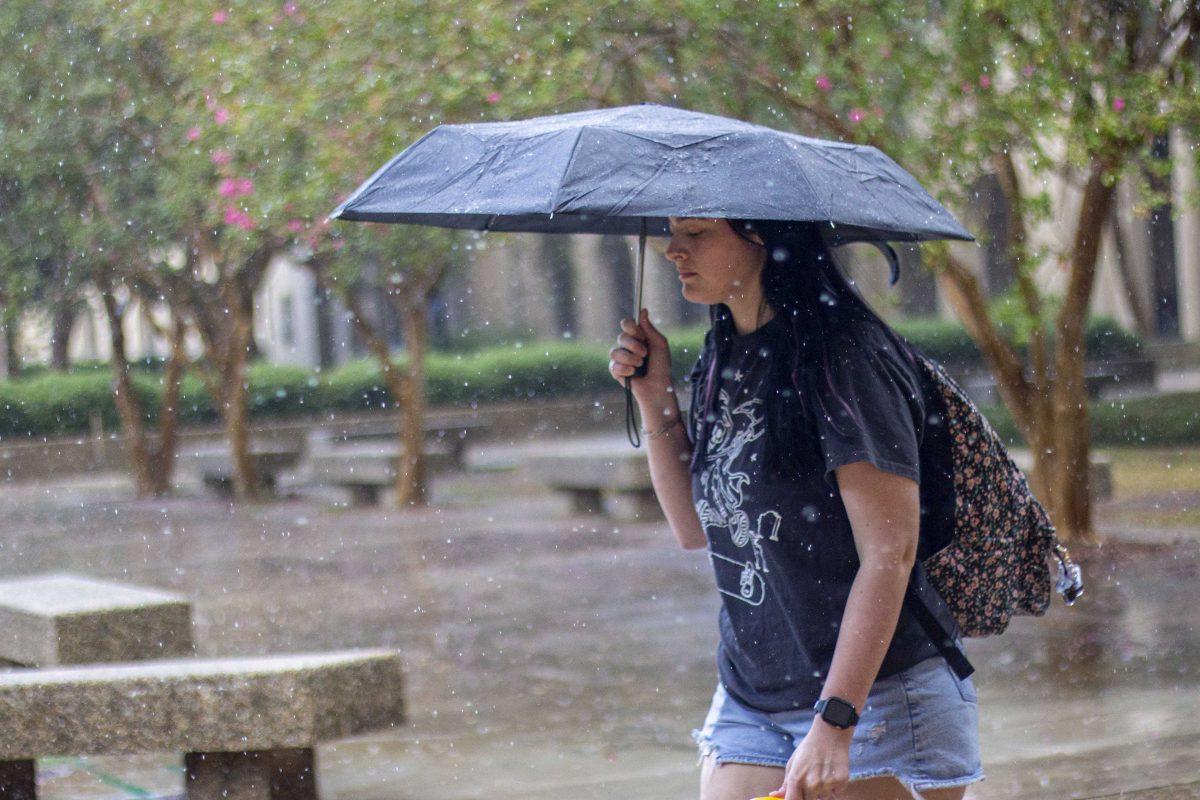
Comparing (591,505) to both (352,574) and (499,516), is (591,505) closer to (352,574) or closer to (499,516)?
(499,516)

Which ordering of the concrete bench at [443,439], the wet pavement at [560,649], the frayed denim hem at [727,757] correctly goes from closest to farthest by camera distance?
the frayed denim hem at [727,757]
the wet pavement at [560,649]
the concrete bench at [443,439]

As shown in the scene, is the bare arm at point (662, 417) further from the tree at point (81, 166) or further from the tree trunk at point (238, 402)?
the tree trunk at point (238, 402)

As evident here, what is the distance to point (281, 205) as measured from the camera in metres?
11.1

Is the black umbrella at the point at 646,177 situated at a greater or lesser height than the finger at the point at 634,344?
greater

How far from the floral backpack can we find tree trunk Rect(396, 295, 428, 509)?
13.0 meters

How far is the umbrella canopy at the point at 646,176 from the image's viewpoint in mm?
2770

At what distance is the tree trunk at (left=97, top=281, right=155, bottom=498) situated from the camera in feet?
62.8

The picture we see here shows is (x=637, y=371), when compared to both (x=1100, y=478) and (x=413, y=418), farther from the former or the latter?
(x=413, y=418)

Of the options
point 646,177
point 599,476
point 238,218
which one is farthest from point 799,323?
point 599,476

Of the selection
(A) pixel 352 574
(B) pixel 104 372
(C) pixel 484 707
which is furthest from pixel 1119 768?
(B) pixel 104 372

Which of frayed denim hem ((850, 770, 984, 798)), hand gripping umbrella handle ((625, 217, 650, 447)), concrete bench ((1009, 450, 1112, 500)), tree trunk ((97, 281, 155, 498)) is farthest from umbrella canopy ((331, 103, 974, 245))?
tree trunk ((97, 281, 155, 498))

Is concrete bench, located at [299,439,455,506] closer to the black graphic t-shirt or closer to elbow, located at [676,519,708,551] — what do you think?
elbow, located at [676,519,708,551]

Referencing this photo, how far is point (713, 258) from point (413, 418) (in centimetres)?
1324

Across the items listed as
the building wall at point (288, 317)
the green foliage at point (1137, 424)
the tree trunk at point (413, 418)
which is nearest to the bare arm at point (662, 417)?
the tree trunk at point (413, 418)
